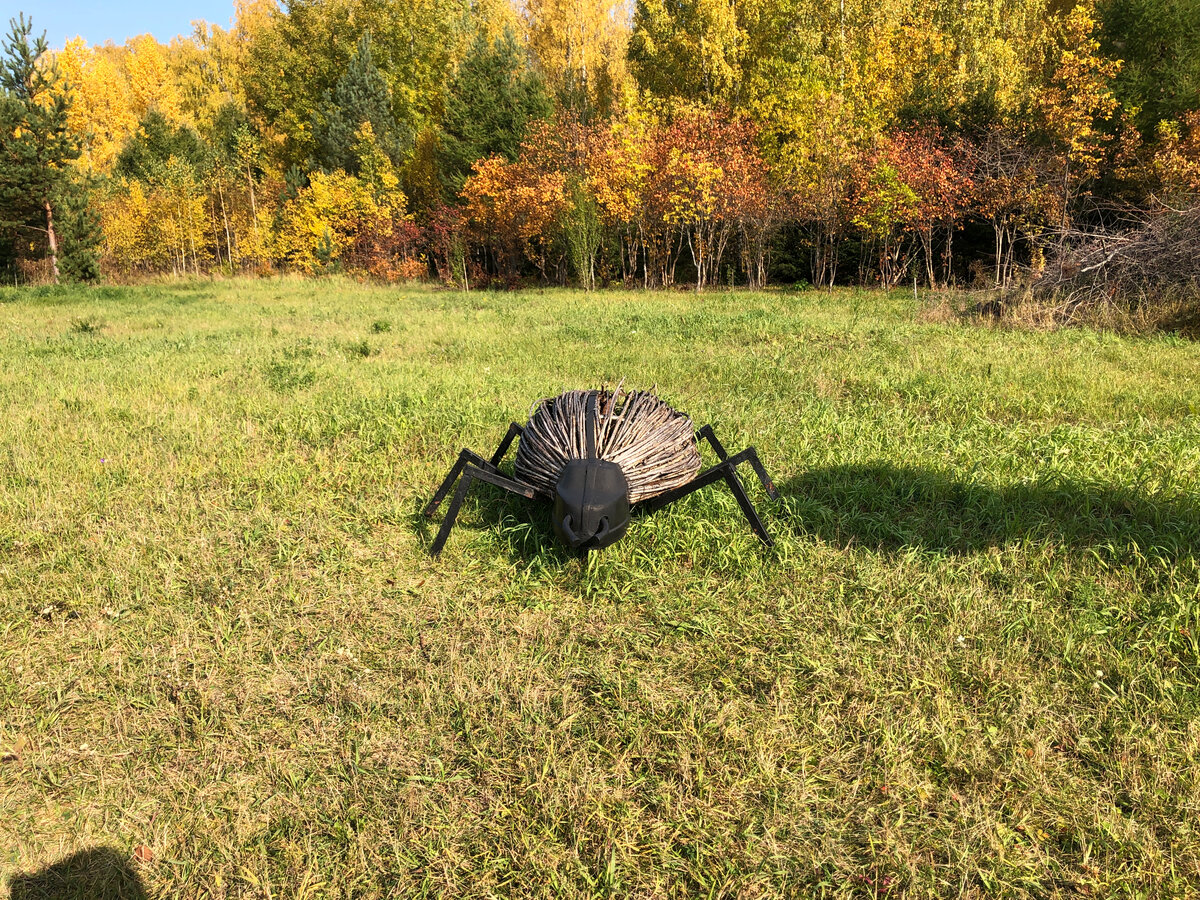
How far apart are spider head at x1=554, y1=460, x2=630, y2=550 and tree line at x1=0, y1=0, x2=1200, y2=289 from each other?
1318 cm

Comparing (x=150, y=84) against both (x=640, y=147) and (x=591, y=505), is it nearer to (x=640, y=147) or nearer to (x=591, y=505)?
(x=640, y=147)

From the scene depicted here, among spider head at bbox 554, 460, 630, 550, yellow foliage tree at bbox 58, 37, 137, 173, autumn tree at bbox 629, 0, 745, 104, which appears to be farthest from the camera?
yellow foliage tree at bbox 58, 37, 137, 173

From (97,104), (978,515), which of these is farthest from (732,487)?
(97,104)

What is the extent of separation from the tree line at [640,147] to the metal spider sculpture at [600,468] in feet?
40.8

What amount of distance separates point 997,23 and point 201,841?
33.2 m

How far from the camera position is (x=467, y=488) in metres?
3.51

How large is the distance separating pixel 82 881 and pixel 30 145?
1043 inches

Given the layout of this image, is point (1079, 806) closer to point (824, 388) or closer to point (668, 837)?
point (668, 837)

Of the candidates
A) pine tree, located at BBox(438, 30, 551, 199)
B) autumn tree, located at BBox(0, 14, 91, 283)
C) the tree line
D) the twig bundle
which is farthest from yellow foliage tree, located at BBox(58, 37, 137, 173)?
the twig bundle

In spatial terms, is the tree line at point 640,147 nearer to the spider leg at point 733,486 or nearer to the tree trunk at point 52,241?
the tree trunk at point 52,241

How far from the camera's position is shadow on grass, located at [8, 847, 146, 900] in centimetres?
200

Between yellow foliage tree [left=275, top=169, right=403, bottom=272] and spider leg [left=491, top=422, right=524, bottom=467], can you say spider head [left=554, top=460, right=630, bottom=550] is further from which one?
yellow foliage tree [left=275, top=169, right=403, bottom=272]

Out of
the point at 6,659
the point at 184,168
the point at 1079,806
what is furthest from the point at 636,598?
the point at 184,168

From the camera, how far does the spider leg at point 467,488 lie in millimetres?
3365
